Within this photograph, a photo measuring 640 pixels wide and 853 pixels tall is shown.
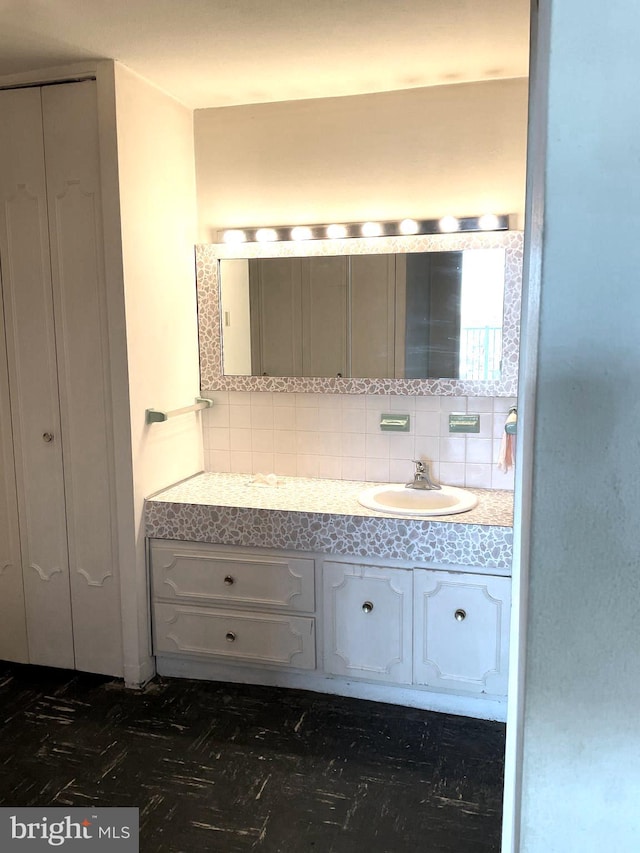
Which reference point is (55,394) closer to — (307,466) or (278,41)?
(307,466)

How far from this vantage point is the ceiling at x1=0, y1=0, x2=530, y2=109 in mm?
2113

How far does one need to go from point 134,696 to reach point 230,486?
3.17ft

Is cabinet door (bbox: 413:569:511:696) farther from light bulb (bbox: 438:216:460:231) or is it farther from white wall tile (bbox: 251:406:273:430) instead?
light bulb (bbox: 438:216:460:231)

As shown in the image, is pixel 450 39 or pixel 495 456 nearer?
pixel 450 39

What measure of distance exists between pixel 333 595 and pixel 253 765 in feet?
2.23

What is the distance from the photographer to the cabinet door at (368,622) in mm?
2635

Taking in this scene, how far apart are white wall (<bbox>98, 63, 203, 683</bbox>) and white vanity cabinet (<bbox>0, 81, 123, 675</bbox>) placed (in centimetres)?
8

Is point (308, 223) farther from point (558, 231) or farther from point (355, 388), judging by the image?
point (558, 231)

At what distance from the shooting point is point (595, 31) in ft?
1.57

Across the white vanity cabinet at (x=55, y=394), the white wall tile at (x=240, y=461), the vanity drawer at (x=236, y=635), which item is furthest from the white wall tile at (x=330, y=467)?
the white vanity cabinet at (x=55, y=394)

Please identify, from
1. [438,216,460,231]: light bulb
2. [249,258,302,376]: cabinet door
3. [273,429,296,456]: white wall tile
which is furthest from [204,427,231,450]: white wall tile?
[438,216,460,231]: light bulb

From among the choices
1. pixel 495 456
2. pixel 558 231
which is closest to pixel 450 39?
pixel 495 456

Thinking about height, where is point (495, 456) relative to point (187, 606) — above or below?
above

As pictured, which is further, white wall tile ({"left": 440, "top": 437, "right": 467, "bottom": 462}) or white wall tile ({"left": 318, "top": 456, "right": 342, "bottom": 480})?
white wall tile ({"left": 318, "top": 456, "right": 342, "bottom": 480})
